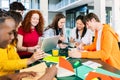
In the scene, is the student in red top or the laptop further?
the student in red top

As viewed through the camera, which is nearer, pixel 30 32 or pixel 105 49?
pixel 105 49

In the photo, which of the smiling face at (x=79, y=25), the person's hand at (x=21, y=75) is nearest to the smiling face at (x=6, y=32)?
the person's hand at (x=21, y=75)

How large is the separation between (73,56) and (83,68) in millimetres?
553

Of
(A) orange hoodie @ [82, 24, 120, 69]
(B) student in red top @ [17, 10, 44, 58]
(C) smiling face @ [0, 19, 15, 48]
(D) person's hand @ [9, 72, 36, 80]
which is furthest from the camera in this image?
(B) student in red top @ [17, 10, 44, 58]

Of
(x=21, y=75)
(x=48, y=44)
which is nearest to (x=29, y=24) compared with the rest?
(x=48, y=44)

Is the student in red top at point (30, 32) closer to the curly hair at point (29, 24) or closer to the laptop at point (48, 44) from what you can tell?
the curly hair at point (29, 24)

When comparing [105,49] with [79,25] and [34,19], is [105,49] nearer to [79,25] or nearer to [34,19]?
[34,19]

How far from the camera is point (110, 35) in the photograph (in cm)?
207

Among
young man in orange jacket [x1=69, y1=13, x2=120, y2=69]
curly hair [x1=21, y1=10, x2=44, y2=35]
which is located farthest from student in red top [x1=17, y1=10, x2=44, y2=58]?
young man in orange jacket [x1=69, y1=13, x2=120, y2=69]

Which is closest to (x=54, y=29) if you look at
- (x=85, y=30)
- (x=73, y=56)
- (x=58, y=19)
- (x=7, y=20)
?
(x=58, y=19)

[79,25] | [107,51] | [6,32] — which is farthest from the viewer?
[79,25]

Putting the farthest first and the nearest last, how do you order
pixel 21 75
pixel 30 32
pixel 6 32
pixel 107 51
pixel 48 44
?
pixel 30 32, pixel 48 44, pixel 107 51, pixel 21 75, pixel 6 32

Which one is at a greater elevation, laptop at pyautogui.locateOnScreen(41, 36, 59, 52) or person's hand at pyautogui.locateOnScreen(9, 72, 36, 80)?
laptop at pyautogui.locateOnScreen(41, 36, 59, 52)

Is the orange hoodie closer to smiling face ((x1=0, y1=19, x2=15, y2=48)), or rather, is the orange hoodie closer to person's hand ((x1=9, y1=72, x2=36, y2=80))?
person's hand ((x1=9, y1=72, x2=36, y2=80))
